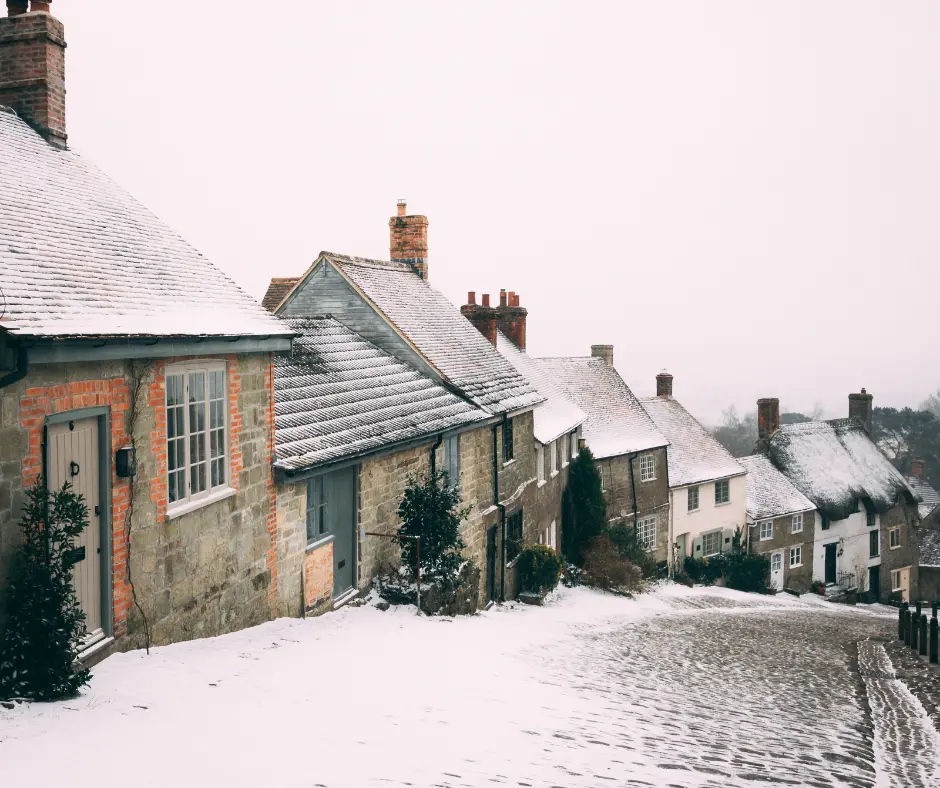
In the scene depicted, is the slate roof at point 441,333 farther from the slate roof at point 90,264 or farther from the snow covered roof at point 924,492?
the snow covered roof at point 924,492

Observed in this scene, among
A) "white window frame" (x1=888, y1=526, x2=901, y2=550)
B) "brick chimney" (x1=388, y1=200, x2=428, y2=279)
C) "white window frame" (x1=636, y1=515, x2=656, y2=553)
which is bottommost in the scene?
"white window frame" (x1=888, y1=526, x2=901, y2=550)

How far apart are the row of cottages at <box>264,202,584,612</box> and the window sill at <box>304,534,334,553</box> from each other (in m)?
0.02

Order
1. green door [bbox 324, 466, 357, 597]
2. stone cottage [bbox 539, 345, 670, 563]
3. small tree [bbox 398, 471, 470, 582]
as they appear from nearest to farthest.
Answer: green door [bbox 324, 466, 357, 597] < small tree [bbox 398, 471, 470, 582] < stone cottage [bbox 539, 345, 670, 563]

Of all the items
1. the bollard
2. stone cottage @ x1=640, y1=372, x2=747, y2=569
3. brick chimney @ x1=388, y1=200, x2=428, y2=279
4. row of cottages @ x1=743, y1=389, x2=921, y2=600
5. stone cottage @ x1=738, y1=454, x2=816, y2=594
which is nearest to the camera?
the bollard

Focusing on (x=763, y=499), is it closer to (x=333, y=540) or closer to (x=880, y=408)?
(x=333, y=540)

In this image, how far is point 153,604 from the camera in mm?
9711

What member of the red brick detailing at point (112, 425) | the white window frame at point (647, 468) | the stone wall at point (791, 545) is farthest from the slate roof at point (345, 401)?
the stone wall at point (791, 545)

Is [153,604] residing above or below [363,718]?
above

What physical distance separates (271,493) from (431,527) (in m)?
4.43

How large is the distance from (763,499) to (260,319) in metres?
35.0

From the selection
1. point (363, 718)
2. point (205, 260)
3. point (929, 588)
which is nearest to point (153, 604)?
point (363, 718)

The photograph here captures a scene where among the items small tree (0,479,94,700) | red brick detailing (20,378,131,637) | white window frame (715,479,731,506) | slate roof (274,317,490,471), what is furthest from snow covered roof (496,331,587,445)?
small tree (0,479,94,700)

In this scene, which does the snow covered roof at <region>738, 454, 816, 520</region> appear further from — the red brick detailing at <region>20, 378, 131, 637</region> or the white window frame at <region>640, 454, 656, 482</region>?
the red brick detailing at <region>20, 378, 131, 637</region>

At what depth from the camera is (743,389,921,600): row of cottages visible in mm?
42312
